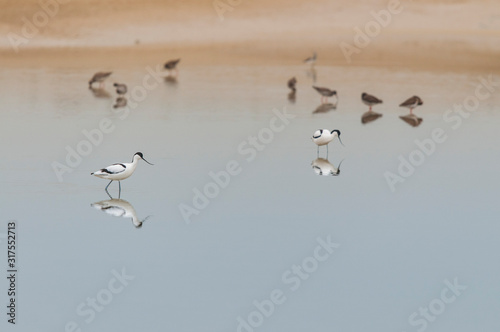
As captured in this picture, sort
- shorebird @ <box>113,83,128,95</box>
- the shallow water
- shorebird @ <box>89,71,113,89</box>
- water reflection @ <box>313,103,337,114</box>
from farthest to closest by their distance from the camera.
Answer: shorebird @ <box>89,71,113,89</box> < shorebird @ <box>113,83,128,95</box> < water reflection @ <box>313,103,337,114</box> < the shallow water

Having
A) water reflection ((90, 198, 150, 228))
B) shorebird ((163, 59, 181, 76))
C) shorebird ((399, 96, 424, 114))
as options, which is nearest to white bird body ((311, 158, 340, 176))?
water reflection ((90, 198, 150, 228))

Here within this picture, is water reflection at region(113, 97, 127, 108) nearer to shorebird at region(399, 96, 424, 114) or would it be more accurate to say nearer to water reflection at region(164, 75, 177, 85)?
water reflection at region(164, 75, 177, 85)

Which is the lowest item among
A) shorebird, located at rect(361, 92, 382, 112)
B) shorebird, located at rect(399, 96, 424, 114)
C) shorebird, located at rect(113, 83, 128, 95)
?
shorebird, located at rect(399, 96, 424, 114)

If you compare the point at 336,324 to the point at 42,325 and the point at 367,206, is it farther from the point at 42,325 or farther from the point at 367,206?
the point at 367,206

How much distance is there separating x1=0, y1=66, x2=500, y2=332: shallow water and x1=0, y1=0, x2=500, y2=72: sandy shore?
8808mm

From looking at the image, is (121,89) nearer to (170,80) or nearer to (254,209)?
(170,80)

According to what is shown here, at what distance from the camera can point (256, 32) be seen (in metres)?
35.8

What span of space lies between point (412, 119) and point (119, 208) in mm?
9338

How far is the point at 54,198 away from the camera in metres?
14.4

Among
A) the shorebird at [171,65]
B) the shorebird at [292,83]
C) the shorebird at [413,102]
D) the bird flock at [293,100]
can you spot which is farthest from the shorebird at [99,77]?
the shorebird at [413,102]

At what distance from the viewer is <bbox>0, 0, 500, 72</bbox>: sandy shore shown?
3272 cm

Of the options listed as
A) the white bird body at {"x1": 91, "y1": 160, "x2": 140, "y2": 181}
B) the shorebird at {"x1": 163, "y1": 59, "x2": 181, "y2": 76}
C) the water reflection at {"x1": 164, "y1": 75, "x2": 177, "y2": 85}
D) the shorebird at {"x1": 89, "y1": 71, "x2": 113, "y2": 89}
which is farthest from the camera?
the shorebird at {"x1": 163, "y1": 59, "x2": 181, "y2": 76}

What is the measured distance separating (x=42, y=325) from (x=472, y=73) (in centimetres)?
2181

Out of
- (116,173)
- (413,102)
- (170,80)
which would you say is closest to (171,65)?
(170,80)
